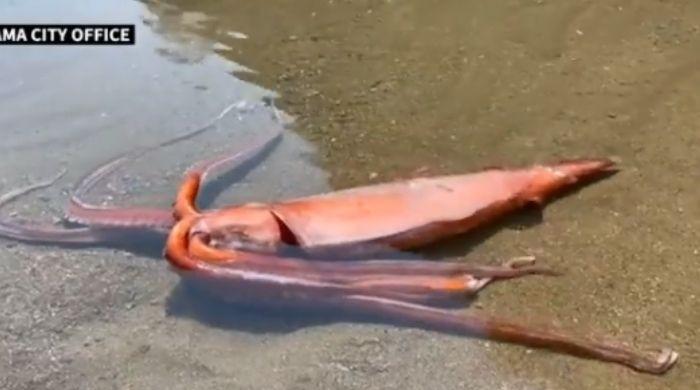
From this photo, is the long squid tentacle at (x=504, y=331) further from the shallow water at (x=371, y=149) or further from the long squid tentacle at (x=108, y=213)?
the long squid tentacle at (x=108, y=213)

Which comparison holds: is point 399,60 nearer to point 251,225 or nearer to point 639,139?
point 639,139

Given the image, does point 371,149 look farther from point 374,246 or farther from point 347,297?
point 347,297

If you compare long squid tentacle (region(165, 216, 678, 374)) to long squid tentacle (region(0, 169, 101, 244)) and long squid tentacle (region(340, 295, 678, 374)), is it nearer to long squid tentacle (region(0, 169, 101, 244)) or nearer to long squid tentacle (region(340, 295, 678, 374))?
long squid tentacle (region(340, 295, 678, 374))

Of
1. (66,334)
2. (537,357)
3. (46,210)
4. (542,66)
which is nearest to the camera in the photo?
(537,357)

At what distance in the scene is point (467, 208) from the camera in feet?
8.67

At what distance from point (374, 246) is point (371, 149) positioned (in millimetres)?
605

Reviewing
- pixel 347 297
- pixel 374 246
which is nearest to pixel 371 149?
pixel 374 246

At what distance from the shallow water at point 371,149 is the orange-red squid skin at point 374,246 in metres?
0.04

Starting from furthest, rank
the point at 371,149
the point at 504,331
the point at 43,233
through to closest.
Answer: the point at 371,149 < the point at 43,233 < the point at 504,331

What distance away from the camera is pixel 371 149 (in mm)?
3084

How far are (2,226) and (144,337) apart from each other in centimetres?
65

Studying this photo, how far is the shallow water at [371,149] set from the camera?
2.33 metres

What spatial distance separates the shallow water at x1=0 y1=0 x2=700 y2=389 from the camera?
233cm

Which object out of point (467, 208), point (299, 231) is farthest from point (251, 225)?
point (467, 208)
